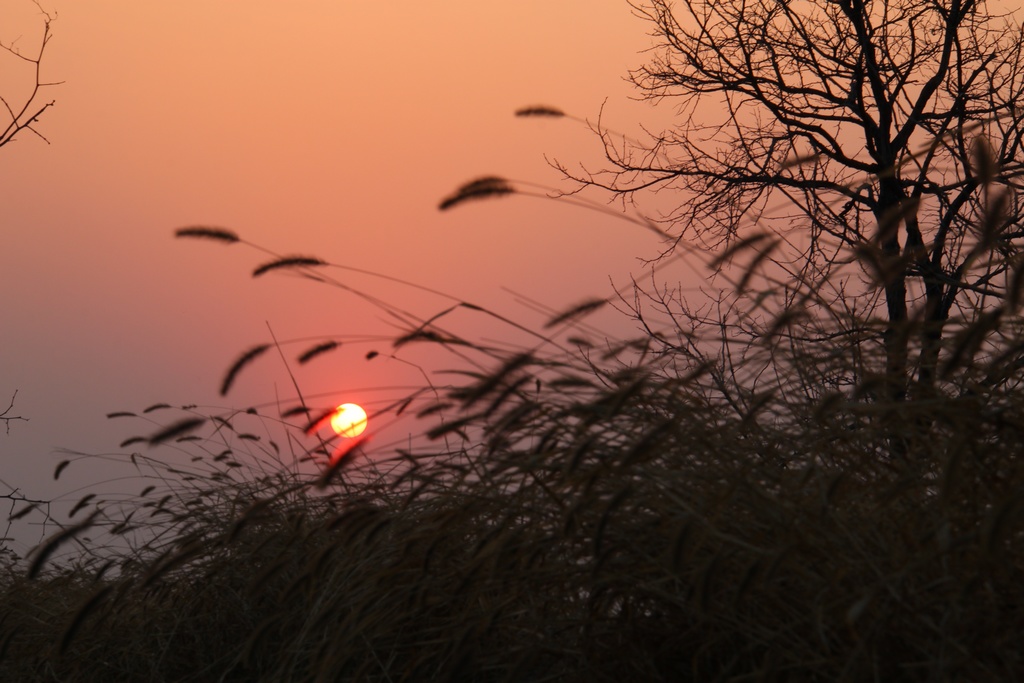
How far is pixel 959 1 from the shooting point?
877 cm

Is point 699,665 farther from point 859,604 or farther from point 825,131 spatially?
point 825,131

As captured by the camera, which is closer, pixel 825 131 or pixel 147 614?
pixel 147 614

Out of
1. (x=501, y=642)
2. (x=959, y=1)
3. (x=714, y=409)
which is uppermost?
(x=959, y=1)

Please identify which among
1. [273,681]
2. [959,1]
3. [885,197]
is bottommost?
[273,681]

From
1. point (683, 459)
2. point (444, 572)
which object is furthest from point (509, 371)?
point (444, 572)

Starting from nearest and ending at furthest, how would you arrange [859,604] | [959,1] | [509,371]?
[859,604] → [509,371] → [959,1]

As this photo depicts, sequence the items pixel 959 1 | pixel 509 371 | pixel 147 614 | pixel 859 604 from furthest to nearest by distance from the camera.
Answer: pixel 959 1, pixel 147 614, pixel 509 371, pixel 859 604

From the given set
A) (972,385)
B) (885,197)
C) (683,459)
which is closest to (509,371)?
(683,459)

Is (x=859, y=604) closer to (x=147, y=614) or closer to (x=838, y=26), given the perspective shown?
(x=147, y=614)

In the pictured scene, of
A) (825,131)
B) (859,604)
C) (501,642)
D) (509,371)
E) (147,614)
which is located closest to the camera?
(859,604)

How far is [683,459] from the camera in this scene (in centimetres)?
284

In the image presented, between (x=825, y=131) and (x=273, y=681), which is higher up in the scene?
(x=825, y=131)

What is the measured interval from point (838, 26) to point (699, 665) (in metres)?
7.56

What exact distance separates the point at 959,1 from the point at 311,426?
770 centimetres
